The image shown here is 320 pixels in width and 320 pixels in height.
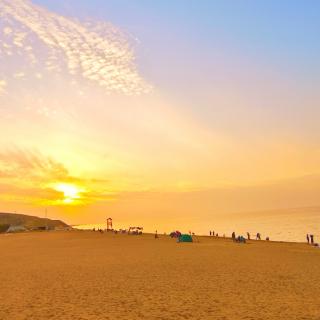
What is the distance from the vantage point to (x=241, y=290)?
17422 millimetres

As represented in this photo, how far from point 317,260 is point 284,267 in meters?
5.97

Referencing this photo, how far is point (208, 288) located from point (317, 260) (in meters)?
15.4

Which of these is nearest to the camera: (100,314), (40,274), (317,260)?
(100,314)

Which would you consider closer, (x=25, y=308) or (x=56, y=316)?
(x=56, y=316)

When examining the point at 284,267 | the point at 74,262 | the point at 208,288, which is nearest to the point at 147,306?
the point at 208,288

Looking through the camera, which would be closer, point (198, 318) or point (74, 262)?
point (198, 318)

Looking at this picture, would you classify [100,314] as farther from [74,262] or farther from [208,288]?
[74,262]

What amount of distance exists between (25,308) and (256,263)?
17533mm

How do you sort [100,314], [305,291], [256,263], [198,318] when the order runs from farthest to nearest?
1. [256,263]
2. [305,291]
3. [100,314]
4. [198,318]

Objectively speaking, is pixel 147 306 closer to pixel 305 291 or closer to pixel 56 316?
pixel 56 316

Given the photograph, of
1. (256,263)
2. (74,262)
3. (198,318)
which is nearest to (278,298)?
(198,318)

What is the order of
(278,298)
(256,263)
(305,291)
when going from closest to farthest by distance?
(278,298) < (305,291) < (256,263)

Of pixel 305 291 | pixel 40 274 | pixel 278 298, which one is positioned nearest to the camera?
pixel 278 298

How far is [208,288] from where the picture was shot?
18.0 m
